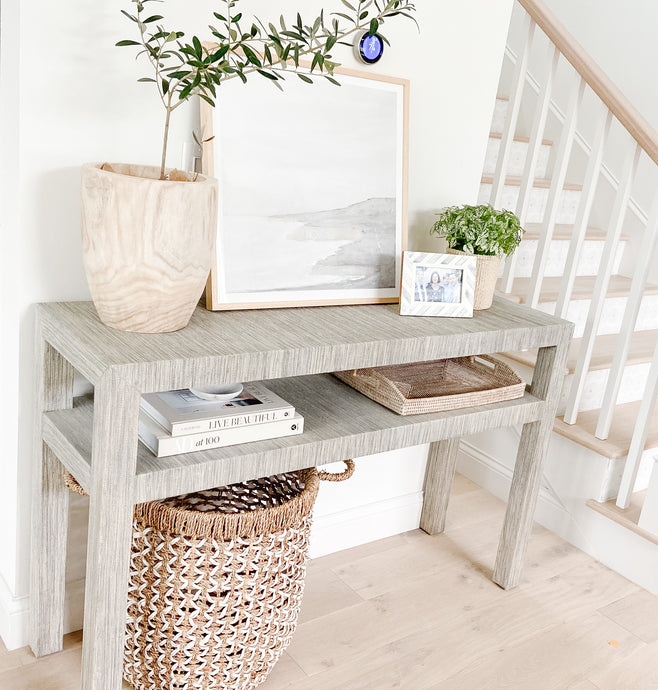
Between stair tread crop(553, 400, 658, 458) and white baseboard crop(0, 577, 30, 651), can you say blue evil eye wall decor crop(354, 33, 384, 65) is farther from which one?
Result: white baseboard crop(0, 577, 30, 651)

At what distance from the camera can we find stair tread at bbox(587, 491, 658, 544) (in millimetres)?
2172

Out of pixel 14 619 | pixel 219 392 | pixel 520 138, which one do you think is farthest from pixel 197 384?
pixel 520 138

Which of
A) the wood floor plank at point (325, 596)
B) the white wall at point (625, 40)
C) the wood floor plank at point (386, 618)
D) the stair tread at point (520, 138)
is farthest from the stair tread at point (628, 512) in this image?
the white wall at point (625, 40)

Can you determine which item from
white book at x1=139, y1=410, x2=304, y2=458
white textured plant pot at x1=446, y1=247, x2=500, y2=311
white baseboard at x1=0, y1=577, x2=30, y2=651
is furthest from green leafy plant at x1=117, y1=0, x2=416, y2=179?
white baseboard at x1=0, y1=577, x2=30, y2=651

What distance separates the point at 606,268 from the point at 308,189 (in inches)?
44.5

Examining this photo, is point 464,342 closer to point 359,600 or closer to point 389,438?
point 389,438

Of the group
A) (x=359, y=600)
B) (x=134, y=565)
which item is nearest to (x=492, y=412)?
(x=359, y=600)

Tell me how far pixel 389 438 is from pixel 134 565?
567mm

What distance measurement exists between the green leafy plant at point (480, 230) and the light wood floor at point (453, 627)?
914 mm

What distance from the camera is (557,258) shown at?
3004 millimetres

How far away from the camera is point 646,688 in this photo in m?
1.78

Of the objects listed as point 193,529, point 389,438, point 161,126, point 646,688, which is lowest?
point 646,688

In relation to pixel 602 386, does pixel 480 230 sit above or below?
above

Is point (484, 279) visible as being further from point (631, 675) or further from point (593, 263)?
point (593, 263)
